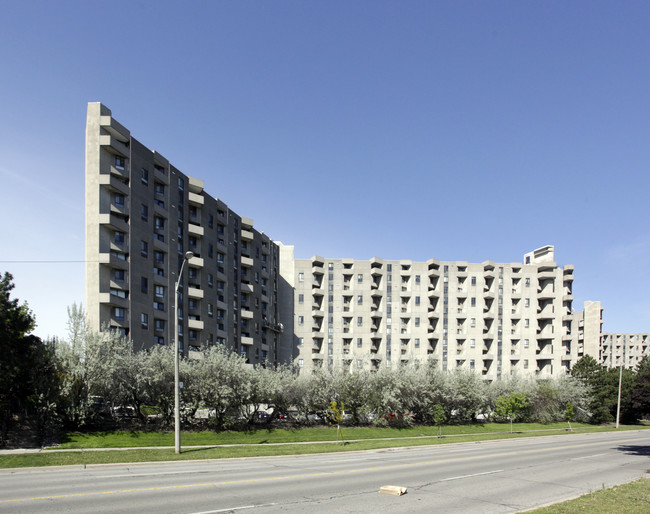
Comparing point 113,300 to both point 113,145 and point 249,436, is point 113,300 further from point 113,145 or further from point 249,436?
point 249,436

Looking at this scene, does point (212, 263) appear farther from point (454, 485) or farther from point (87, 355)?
point (454, 485)

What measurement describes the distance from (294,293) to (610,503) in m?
81.7

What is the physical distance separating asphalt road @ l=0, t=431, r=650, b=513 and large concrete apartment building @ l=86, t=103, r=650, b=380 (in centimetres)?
2878

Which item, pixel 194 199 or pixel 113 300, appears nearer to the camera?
pixel 113 300

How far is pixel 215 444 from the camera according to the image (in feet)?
94.5

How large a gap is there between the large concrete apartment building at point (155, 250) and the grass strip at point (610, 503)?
2808 centimetres

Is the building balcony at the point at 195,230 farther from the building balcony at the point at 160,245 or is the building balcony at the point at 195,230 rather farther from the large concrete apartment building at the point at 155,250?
the building balcony at the point at 160,245

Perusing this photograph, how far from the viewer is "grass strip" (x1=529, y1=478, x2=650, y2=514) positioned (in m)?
11.1

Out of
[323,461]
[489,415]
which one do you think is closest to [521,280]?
[489,415]

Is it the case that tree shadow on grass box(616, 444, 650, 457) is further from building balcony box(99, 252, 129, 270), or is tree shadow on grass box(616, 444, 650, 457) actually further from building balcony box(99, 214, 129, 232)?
building balcony box(99, 214, 129, 232)

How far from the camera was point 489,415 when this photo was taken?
5766cm

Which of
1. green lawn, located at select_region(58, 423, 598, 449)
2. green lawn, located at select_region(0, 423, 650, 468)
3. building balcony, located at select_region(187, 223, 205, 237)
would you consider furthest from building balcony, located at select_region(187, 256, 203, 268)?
green lawn, located at select_region(0, 423, 650, 468)

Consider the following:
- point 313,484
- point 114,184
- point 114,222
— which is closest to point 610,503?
point 313,484

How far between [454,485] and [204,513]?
29.3ft
